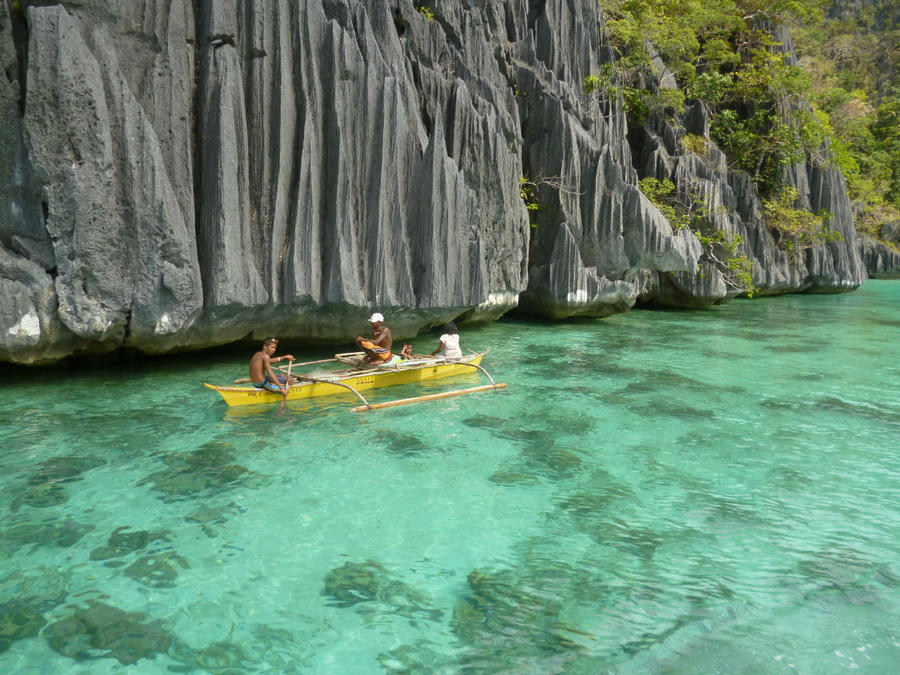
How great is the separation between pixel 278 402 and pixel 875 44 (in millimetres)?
73986

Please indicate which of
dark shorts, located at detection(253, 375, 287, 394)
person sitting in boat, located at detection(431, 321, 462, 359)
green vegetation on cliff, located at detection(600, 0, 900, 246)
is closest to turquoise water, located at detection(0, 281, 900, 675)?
dark shorts, located at detection(253, 375, 287, 394)

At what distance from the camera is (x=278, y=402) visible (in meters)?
11.5

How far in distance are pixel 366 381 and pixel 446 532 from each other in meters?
6.24

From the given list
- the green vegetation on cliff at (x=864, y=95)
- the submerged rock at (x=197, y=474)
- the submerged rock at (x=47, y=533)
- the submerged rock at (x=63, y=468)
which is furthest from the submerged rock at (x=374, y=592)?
the green vegetation on cliff at (x=864, y=95)

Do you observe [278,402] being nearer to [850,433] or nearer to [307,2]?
[307,2]

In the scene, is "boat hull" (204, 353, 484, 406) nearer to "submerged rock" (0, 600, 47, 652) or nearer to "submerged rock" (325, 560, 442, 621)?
"submerged rock" (0, 600, 47, 652)

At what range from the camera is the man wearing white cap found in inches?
506

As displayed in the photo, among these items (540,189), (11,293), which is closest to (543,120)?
(540,189)

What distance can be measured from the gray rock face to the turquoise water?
2207 mm

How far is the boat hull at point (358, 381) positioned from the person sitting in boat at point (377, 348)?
250 millimetres

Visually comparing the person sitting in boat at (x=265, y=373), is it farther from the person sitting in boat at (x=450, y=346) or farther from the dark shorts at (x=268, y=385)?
the person sitting in boat at (x=450, y=346)

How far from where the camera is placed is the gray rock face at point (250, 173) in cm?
1067

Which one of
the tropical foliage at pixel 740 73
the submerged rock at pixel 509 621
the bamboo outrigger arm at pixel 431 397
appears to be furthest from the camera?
the tropical foliage at pixel 740 73

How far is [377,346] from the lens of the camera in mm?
13078
